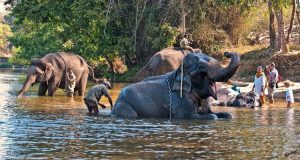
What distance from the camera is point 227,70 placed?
15.7 metres

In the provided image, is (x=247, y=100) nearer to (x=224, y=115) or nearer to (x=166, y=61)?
(x=224, y=115)

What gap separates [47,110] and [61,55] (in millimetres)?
9869

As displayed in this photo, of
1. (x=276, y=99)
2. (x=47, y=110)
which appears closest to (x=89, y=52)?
(x=276, y=99)

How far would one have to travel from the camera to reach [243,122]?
51.9ft

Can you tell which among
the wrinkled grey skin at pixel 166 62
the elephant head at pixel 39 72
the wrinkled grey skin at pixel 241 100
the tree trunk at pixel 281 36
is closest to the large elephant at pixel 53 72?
the elephant head at pixel 39 72

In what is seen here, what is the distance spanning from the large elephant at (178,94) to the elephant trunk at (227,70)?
2 centimetres

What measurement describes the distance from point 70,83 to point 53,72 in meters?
0.85

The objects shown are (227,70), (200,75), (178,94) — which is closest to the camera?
(227,70)

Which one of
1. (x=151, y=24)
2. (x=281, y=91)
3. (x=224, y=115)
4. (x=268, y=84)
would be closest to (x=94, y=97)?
(x=224, y=115)

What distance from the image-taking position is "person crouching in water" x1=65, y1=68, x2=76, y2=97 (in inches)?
1077

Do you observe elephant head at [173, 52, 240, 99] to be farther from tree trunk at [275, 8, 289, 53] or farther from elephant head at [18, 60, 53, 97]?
tree trunk at [275, 8, 289, 53]

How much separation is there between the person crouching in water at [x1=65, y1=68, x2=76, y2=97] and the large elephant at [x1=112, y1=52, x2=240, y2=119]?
34.8ft

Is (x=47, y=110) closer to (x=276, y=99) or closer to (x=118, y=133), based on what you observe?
(x=118, y=133)

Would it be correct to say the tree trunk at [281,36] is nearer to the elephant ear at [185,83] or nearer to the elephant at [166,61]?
the elephant at [166,61]
